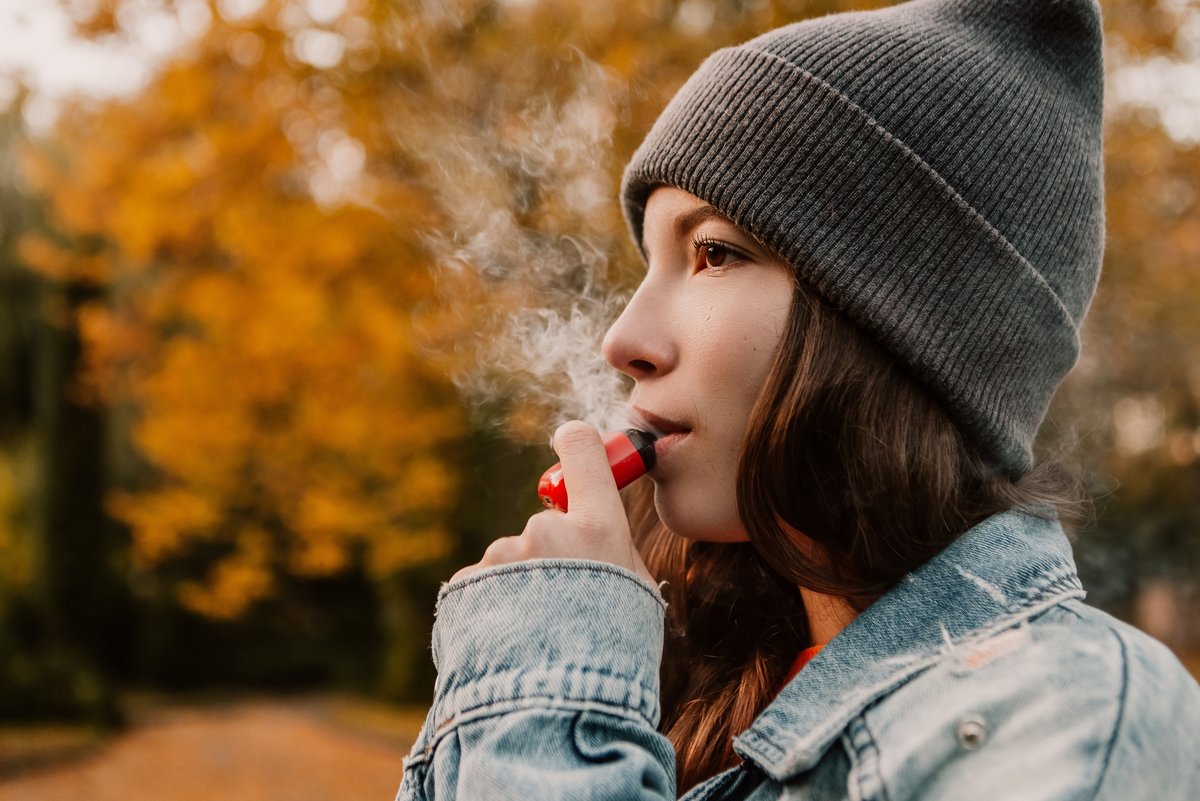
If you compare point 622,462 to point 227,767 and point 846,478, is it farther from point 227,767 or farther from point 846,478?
point 227,767

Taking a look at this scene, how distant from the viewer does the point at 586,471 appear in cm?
147

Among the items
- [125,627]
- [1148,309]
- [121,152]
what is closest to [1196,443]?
[1148,309]

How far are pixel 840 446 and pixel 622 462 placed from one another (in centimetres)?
33

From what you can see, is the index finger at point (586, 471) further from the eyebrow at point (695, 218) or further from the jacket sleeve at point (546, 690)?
the eyebrow at point (695, 218)

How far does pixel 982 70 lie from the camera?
4.99ft

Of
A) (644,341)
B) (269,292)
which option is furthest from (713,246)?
(269,292)

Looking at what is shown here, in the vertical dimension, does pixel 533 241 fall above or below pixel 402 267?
above

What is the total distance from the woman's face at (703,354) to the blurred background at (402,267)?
0.90m

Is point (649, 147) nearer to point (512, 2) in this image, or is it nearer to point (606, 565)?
point (606, 565)

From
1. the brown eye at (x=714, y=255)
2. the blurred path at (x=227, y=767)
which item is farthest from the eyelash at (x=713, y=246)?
the blurred path at (x=227, y=767)

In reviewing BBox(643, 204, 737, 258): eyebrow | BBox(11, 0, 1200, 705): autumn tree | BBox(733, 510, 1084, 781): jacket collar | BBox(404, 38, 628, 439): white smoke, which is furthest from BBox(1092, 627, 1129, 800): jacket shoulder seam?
BBox(11, 0, 1200, 705): autumn tree

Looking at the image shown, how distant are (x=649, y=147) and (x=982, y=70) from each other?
0.54m

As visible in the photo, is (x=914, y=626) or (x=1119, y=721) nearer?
(x=1119, y=721)

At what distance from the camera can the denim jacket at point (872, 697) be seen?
108 centimetres
